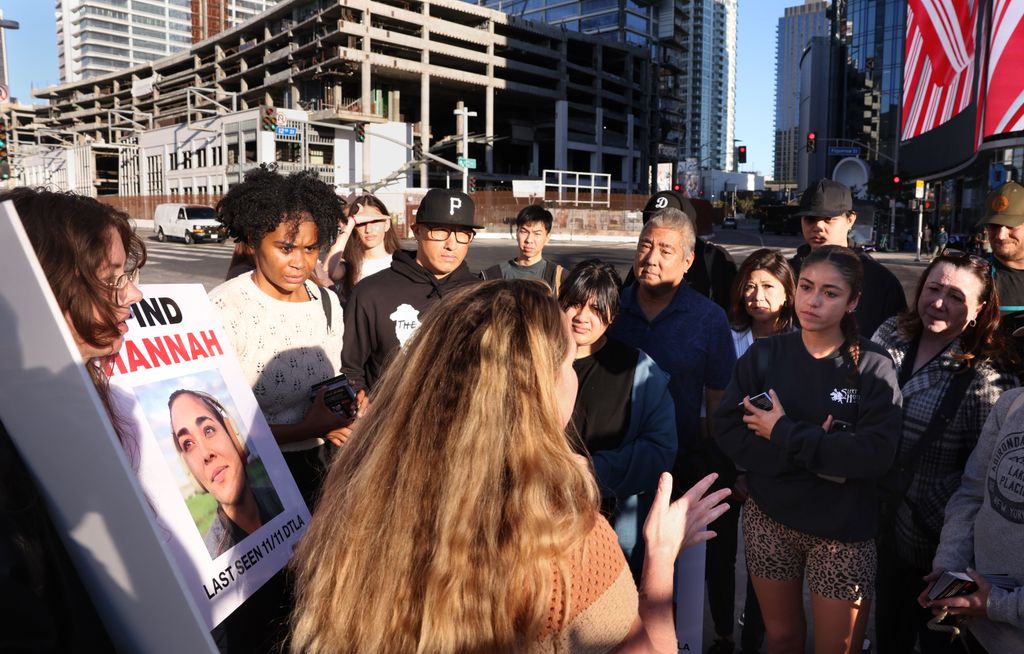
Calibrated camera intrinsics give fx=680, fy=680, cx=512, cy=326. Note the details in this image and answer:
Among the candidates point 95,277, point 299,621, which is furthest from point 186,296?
point 299,621

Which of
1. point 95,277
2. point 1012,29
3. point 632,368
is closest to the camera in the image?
point 95,277

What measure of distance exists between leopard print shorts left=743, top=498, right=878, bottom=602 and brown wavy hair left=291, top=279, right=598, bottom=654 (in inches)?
71.0

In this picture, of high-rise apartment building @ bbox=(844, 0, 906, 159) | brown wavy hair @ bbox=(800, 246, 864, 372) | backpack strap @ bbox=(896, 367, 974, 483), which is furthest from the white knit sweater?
high-rise apartment building @ bbox=(844, 0, 906, 159)

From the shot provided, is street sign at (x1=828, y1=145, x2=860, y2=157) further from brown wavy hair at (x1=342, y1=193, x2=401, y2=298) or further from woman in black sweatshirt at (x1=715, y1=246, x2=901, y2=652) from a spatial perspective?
woman in black sweatshirt at (x1=715, y1=246, x2=901, y2=652)

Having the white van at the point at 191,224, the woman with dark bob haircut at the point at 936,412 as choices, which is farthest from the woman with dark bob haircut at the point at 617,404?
the white van at the point at 191,224

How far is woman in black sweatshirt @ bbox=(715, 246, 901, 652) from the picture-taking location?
2.72 m

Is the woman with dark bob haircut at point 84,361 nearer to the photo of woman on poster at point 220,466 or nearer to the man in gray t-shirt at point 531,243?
the photo of woman on poster at point 220,466

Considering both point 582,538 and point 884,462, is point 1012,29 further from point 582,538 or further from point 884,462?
point 582,538

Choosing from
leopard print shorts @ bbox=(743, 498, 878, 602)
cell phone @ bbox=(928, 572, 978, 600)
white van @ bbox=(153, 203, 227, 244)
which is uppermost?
white van @ bbox=(153, 203, 227, 244)

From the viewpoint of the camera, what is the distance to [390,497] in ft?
4.56

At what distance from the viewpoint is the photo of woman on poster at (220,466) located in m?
1.77

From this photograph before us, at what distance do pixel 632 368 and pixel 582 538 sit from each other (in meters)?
1.78

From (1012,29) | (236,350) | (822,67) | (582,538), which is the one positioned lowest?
(582,538)

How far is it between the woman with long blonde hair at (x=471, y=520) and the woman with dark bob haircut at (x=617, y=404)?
60.7 inches
